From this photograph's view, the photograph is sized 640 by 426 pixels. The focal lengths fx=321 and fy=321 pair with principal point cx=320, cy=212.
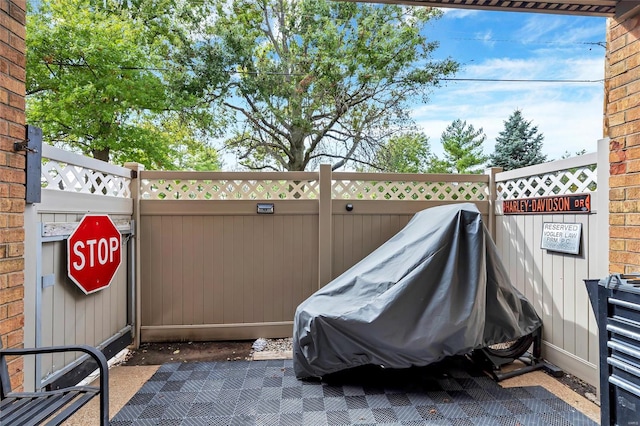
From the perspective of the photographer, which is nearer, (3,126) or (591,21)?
(3,126)

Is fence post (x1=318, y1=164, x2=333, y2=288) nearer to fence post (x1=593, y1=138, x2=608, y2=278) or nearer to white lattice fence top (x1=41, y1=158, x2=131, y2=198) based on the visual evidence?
white lattice fence top (x1=41, y1=158, x2=131, y2=198)

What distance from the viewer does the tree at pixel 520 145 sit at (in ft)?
38.1

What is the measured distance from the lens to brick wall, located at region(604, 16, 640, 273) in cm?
195

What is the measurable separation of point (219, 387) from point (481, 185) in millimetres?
3447

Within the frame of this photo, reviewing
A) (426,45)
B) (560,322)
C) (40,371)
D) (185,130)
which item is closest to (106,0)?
(185,130)

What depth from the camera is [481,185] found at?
3799 mm

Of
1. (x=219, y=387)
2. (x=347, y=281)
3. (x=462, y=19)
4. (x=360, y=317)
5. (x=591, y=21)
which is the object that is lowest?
(x=219, y=387)

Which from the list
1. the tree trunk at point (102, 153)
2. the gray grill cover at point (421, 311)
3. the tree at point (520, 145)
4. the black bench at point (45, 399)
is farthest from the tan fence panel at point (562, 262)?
the tree at point (520, 145)

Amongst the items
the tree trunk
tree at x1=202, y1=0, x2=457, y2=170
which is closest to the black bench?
the tree trunk

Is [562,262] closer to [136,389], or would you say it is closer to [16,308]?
[136,389]

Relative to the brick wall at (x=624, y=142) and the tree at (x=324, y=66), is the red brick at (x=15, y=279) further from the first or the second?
the tree at (x=324, y=66)

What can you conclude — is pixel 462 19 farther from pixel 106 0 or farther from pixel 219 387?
pixel 219 387

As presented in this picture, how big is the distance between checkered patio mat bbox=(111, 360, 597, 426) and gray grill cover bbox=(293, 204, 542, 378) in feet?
0.79

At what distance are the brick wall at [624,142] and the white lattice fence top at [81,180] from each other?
3801 millimetres
